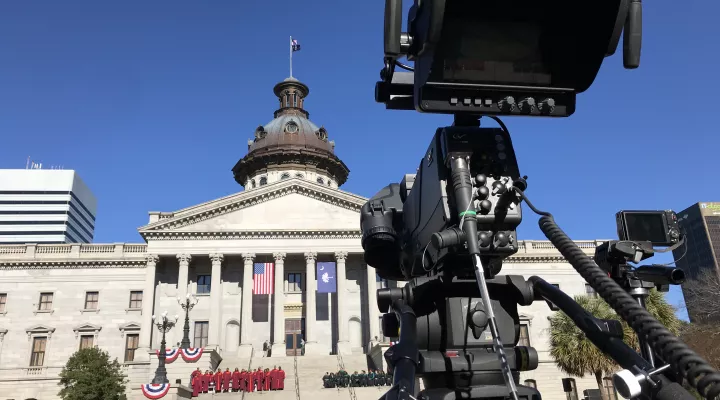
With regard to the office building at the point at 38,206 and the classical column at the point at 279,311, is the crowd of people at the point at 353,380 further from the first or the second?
the office building at the point at 38,206

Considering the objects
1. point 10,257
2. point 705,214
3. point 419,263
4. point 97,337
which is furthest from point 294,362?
point 705,214

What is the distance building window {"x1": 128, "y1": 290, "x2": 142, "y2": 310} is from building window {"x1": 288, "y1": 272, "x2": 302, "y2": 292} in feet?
40.4

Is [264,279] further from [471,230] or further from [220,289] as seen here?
[471,230]

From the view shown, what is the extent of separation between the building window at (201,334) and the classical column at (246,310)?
3.09m

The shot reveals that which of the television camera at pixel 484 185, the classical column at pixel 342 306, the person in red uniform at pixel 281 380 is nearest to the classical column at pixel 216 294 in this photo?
the classical column at pixel 342 306

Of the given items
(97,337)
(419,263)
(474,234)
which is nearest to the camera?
(474,234)

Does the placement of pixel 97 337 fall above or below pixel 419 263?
above

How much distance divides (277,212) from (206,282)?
838cm

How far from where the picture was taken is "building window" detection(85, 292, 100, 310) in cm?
4547

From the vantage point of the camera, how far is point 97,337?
145 feet

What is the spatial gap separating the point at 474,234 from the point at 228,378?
32181 millimetres

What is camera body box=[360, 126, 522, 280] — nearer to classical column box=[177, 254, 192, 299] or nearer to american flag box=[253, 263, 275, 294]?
american flag box=[253, 263, 275, 294]

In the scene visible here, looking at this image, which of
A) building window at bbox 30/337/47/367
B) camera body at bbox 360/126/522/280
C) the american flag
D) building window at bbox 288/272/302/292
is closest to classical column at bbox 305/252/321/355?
building window at bbox 288/272/302/292

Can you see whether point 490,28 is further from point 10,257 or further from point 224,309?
point 10,257
